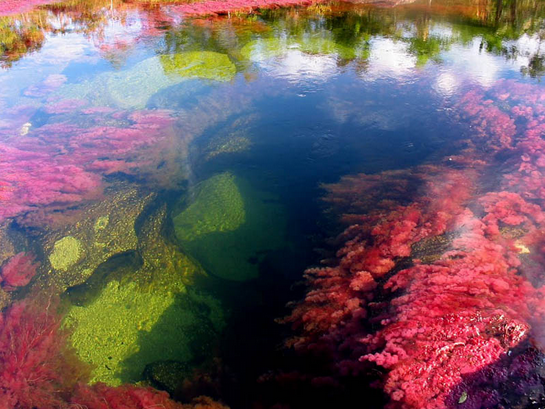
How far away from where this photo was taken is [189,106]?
8.62 metres

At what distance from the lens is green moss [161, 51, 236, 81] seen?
32.5 feet

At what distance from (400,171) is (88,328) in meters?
5.47

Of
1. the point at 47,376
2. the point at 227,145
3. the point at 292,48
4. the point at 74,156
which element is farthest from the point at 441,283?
the point at 292,48

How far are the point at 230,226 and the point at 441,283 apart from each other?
11.0ft

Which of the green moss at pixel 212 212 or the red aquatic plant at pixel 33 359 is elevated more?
the green moss at pixel 212 212

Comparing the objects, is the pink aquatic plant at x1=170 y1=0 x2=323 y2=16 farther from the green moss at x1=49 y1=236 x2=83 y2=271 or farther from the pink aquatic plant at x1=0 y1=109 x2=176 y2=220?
the green moss at x1=49 y1=236 x2=83 y2=271

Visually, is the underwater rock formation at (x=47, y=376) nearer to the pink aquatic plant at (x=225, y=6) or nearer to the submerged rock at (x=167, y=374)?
the submerged rock at (x=167, y=374)

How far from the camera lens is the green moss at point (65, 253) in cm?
533

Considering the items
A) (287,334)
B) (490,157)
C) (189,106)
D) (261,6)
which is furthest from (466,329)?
(261,6)

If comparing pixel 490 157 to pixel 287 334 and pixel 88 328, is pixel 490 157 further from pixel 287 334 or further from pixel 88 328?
pixel 88 328

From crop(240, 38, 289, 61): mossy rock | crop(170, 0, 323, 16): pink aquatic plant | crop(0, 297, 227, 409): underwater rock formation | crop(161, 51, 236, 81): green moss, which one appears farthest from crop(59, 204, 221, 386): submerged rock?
crop(170, 0, 323, 16): pink aquatic plant

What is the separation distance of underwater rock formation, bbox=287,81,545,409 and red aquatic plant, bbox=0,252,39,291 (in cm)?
408

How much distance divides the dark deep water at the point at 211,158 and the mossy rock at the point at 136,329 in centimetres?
2

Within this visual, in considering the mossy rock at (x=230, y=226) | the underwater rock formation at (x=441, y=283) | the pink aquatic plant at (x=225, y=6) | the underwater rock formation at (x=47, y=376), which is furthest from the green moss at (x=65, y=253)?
the pink aquatic plant at (x=225, y=6)
